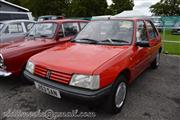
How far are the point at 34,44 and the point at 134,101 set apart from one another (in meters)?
2.83

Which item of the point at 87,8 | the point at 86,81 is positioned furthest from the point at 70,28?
the point at 87,8

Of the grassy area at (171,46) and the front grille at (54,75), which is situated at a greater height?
the front grille at (54,75)

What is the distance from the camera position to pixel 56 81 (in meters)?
2.90

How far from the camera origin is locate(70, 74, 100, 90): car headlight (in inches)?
104

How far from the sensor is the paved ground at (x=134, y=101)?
3288 millimetres

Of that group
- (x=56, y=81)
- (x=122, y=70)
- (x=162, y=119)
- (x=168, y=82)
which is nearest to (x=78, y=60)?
(x=56, y=81)

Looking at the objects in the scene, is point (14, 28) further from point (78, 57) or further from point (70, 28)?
point (78, 57)

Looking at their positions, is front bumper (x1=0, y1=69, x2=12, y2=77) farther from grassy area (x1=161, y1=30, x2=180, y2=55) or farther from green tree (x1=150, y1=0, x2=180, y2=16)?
green tree (x1=150, y1=0, x2=180, y2=16)

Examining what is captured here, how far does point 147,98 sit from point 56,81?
207 centimetres

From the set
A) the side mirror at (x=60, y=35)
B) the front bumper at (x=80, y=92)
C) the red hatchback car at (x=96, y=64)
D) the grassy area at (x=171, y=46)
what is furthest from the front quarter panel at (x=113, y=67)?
the grassy area at (x=171, y=46)

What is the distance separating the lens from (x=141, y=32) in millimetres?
4227

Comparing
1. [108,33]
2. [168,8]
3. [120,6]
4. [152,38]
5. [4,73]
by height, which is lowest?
[4,73]

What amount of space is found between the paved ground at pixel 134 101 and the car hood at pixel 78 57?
21.7 inches

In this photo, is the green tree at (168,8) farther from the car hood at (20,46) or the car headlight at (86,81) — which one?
the car headlight at (86,81)
